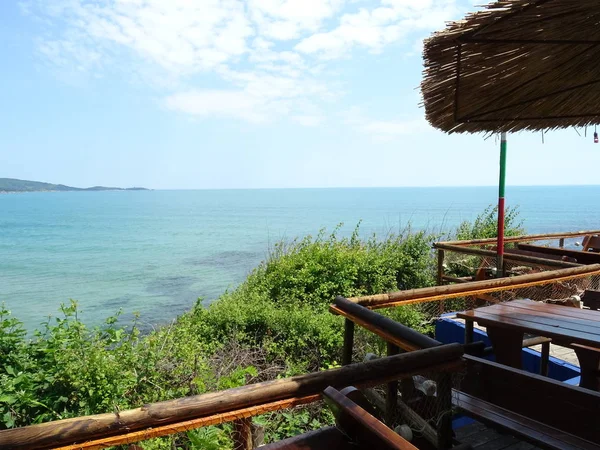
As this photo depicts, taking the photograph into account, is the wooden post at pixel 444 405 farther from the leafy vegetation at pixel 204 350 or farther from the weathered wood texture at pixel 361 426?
the leafy vegetation at pixel 204 350

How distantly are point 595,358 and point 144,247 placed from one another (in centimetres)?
3932

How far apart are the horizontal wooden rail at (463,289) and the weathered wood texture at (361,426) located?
1402mm

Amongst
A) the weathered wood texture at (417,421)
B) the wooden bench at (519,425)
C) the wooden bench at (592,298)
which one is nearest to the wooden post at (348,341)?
the weathered wood texture at (417,421)

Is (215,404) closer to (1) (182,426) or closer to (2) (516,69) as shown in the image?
(1) (182,426)

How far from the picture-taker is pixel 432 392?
86.7 inches

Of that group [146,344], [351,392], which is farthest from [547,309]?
[146,344]

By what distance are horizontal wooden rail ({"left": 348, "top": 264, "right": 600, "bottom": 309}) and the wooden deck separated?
0.96m

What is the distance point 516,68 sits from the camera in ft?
9.77

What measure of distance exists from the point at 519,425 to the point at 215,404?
136cm

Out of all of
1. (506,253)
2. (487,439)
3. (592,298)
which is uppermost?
(506,253)

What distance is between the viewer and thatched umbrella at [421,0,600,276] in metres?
2.39

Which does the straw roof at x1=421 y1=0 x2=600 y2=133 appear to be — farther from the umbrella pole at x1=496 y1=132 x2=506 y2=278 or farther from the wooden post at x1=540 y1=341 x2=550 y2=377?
the wooden post at x1=540 y1=341 x2=550 y2=377

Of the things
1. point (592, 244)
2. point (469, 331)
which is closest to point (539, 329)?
point (469, 331)

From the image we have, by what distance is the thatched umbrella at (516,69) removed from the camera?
2387 millimetres
